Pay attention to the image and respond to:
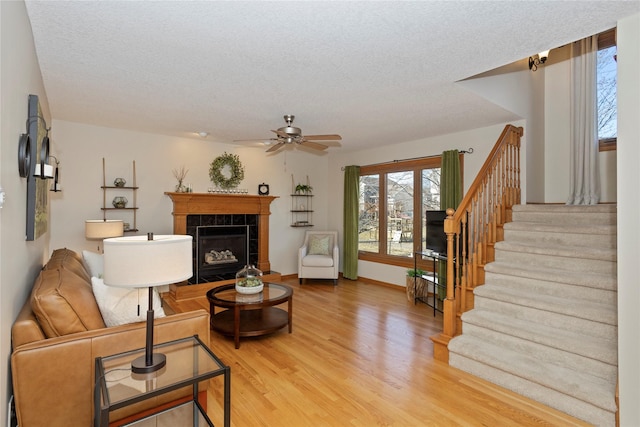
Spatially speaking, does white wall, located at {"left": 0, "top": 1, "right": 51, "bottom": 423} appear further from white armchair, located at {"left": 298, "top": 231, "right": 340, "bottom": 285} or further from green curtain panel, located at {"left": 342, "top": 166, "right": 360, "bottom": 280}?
green curtain panel, located at {"left": 342, "top": 166, "right": 360, "bottom": 280}

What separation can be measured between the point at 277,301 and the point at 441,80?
2662mm

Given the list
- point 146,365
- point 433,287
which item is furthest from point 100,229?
point 433,287

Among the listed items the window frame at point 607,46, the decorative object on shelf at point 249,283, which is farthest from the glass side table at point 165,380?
the window frame at point 607,46

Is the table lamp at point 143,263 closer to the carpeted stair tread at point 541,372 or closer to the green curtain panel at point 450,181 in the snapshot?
A: the carpeted stair tread at point 541,372

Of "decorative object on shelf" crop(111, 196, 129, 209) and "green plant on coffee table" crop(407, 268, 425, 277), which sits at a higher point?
"decorative object on shelf" crop(111, 196, 129, 209)

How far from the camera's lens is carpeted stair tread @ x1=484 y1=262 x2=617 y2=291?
277 cm

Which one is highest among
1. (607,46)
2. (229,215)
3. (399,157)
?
(607,46)

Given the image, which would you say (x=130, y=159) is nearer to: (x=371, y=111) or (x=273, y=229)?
(x=273, y=229)

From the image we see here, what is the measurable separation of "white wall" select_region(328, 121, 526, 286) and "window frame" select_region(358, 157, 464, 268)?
0.09 metres

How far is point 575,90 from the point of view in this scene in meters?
4.57

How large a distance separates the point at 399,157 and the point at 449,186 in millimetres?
1183

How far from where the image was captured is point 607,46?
4.45 meters

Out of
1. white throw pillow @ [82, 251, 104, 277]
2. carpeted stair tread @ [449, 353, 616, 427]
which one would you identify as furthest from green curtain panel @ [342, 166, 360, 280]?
white throw pillow @ [82, 251, 104, 277]

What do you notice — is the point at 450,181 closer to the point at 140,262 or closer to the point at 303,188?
the point at 303,188
